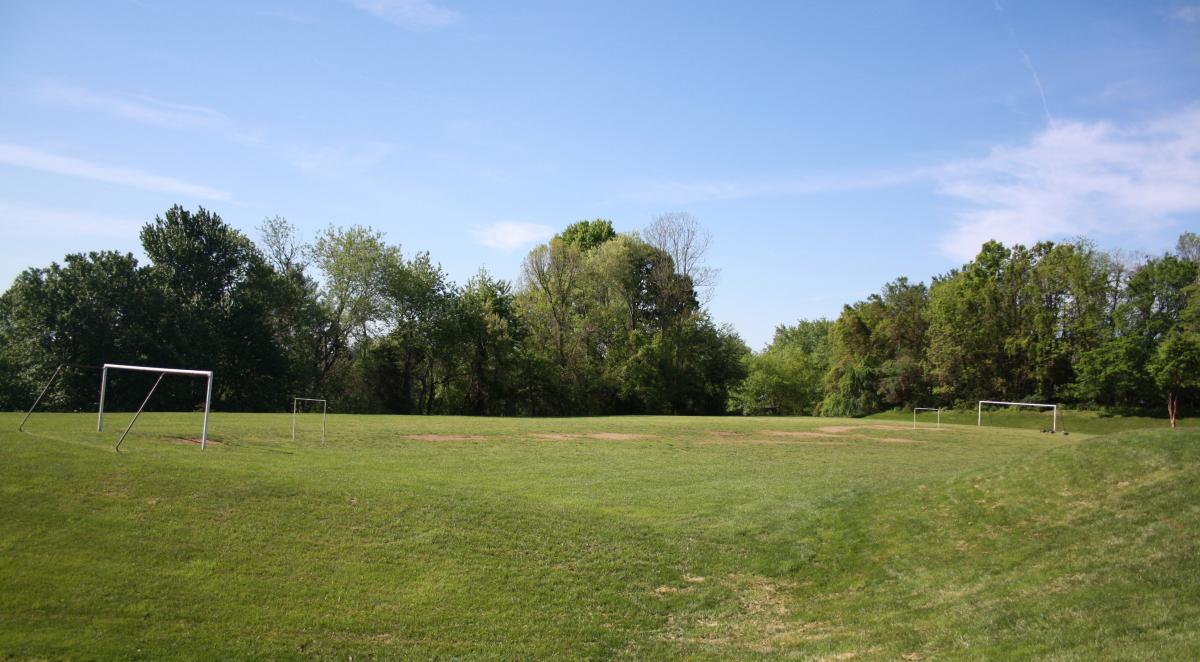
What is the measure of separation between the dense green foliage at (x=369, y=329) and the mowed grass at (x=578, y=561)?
36162 millimetres

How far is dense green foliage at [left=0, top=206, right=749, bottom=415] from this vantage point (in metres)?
53.1

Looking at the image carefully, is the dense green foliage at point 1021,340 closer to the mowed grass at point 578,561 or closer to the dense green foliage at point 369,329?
the dense green foliage at point 369,329

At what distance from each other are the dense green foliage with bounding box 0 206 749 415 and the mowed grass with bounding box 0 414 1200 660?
119ft

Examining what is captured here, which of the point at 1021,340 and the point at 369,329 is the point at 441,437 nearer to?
the point at 369,329

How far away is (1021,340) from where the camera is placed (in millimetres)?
73000

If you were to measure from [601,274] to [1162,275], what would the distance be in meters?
55.2

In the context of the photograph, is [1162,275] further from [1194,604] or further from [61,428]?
[61,428]

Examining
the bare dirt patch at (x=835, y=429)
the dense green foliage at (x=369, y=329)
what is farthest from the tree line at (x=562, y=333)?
the bare dirt patch at (x=835, y=429)

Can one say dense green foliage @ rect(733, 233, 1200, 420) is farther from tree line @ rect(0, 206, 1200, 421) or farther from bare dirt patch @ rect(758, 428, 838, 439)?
bare dirt patch @ rect(758, 428, 838, 439)

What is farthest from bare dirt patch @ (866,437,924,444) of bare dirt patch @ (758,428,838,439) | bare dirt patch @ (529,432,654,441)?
bare dirt patch @ (529,432,654,441)

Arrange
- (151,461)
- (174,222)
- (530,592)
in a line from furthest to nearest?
(174,222), (151,461), (530,592)

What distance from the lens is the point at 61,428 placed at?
81.2 feet

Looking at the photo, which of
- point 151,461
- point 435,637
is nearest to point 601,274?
point 151,461

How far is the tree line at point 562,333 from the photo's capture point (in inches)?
2165
